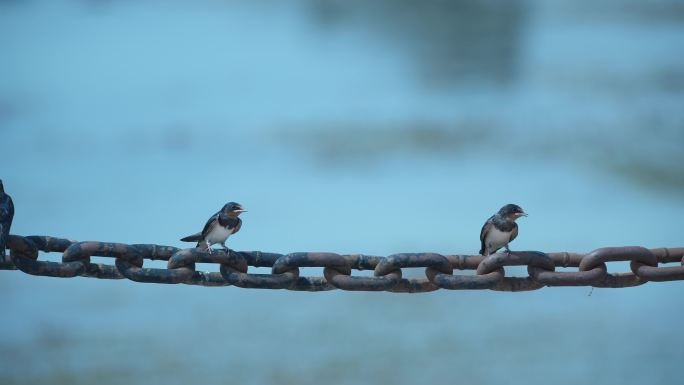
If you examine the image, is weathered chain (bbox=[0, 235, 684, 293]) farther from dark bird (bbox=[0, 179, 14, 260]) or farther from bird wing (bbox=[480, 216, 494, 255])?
bird wing (bbox=[480, 216, 494, 255])

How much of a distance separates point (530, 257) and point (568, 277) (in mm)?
150

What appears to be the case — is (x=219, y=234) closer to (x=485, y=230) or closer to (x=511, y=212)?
(x=485, y=230)

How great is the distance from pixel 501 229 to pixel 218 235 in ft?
4.27

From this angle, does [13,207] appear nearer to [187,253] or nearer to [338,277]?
[187,253]

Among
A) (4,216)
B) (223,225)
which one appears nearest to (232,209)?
(223,225)

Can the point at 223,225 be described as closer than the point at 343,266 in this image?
No

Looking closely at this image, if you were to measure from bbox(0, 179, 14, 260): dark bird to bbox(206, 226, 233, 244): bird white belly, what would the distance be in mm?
911

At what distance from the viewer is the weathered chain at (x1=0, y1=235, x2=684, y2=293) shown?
341cm

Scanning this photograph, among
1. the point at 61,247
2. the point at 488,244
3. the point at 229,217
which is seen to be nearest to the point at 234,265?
the point at 61,247

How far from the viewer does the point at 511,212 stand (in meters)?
4.42

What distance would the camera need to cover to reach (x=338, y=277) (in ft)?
11.2

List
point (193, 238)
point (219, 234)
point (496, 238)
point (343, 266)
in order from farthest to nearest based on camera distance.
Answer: point (193, 238) < point (219, 234) < point (496, 238) < point (343, 266)

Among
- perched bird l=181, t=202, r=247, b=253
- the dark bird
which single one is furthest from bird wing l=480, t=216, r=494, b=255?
the dark bird

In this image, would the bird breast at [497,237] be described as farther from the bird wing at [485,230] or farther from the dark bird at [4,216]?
the dark bird at [4,216]
